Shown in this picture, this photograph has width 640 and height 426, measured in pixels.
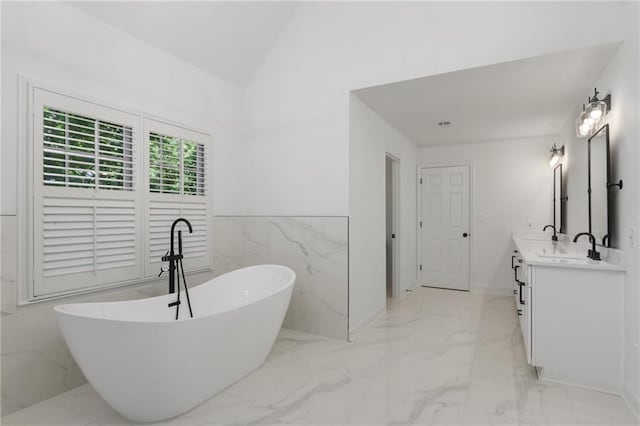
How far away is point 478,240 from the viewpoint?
16.3 ft

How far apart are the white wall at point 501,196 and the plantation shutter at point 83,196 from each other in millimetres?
4290

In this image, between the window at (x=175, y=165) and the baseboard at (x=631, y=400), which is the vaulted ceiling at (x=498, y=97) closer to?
the window at (x=175, y=165)

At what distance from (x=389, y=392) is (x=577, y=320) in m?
1.35

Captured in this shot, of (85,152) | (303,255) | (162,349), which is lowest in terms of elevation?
(162,349)

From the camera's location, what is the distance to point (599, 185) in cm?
263

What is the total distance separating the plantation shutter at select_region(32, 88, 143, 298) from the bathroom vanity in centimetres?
300

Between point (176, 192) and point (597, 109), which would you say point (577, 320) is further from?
point (176, 192)

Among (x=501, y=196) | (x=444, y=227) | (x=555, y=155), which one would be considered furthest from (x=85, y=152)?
(x=501, y=196)

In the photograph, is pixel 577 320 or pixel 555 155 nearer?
pixel 577 320

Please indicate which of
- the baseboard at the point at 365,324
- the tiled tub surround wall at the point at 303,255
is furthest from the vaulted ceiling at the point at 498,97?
the baseboard at the point at 365,324

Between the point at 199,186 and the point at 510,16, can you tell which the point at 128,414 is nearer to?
the point at 199,186

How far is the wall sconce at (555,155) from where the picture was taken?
3962 millimetres

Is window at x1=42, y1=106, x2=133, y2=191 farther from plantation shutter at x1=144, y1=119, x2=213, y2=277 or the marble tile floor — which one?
the marble tile floor

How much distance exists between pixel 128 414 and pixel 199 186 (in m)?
1.98
